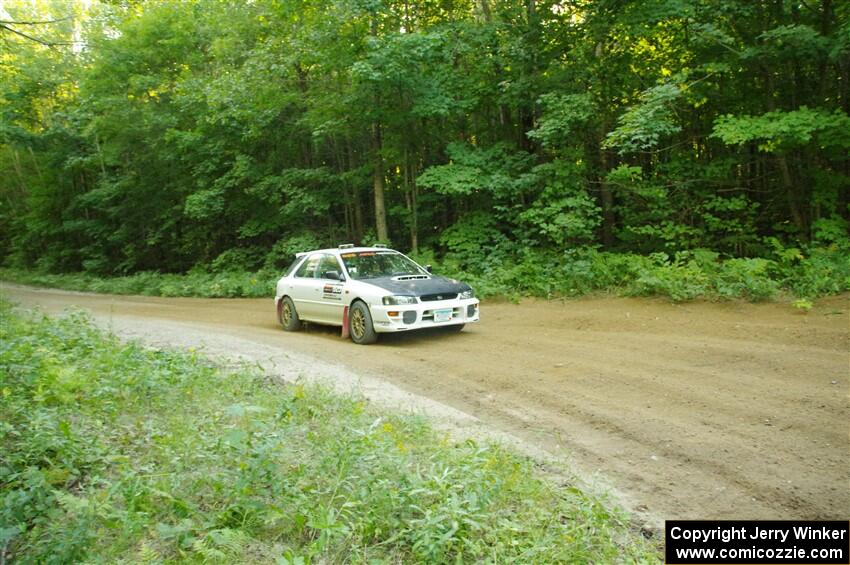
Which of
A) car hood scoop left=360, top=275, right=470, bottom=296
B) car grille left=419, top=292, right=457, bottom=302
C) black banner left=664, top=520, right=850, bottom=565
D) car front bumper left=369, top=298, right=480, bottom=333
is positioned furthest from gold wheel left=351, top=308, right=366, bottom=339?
black banner left=664, top=520, right=850, bottom=565

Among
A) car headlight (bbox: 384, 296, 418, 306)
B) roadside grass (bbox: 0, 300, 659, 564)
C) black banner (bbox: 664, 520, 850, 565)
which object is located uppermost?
car headlight (bbox: 384, 296, 418, 306)

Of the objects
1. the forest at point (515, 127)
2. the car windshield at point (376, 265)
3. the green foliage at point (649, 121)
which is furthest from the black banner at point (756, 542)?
the green foliage at point (649, 121)

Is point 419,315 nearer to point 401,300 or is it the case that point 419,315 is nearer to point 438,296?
point 401,300

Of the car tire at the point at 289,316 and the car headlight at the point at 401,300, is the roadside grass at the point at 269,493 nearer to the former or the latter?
the car headlight at the point at 401,300

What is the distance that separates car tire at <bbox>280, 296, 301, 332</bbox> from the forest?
16.6 feet

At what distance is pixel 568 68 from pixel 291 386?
12879mm

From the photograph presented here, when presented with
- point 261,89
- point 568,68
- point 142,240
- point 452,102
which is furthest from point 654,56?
point 142,240

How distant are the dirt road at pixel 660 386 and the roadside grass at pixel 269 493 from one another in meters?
0.90

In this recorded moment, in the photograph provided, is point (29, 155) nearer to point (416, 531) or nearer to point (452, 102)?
point (452, 102)

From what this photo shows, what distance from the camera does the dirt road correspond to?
14.7 ft

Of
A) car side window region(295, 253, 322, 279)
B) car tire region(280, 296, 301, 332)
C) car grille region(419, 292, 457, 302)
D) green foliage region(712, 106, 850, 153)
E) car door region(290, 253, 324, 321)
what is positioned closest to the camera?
car grille region(419, 292, 457, 302)

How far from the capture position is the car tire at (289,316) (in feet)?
40.0

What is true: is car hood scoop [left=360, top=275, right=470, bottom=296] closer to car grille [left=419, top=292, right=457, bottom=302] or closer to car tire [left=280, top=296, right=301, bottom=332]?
car grille [left=419, top=292, right=457, bottom=302]

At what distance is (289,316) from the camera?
1230 cm
